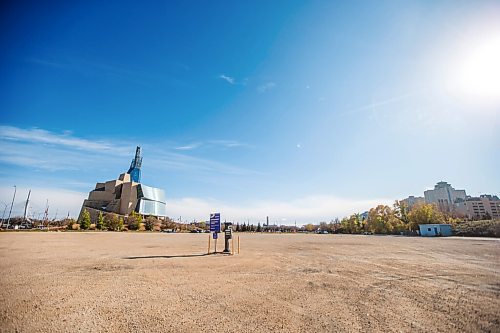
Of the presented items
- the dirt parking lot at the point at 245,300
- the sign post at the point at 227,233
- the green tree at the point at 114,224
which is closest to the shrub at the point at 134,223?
the green tree at the point at 114,224

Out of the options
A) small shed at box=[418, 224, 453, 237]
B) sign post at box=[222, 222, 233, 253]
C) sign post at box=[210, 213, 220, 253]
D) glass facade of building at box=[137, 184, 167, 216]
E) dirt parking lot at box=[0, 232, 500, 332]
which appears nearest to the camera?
dirt parking lot at box=[0, 232, 500, 332]

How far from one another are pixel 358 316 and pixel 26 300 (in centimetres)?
820

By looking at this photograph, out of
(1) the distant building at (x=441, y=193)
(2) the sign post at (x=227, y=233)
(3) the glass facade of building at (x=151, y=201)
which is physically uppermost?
(1) the distant building at (x=441, y=193)

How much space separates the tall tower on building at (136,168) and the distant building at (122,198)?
54.1 inches

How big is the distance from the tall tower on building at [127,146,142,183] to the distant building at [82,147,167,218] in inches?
54.1

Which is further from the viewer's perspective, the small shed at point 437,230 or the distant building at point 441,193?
the distant building at point 441,193

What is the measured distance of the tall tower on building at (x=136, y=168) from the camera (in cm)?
11011

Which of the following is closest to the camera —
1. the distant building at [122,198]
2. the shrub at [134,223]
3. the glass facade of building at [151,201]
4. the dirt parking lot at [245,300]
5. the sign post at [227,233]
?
the dirt parking lot at [245,300]

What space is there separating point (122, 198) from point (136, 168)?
1841cm

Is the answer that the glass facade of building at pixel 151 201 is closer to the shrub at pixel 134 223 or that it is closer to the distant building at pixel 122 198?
the distant building at pixel 122 198

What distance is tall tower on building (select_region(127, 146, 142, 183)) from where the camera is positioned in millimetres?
110113

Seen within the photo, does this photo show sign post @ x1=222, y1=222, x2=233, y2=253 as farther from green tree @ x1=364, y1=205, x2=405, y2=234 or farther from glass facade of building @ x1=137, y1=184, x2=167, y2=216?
glass facade of building @ x1=137, y1=184, x2=167, y2=216

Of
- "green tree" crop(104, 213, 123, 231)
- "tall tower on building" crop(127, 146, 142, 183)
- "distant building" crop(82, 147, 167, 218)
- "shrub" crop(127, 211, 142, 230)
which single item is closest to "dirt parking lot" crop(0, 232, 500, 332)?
"green tree" crop(104, 213, 123, 231)

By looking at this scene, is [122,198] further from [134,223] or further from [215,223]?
[215,223]
